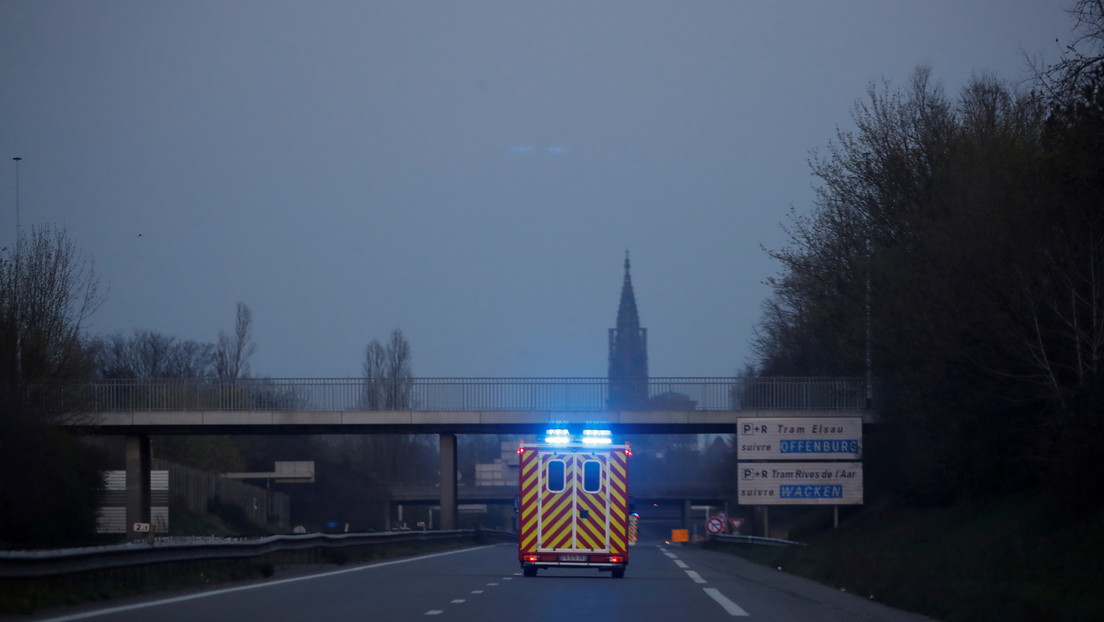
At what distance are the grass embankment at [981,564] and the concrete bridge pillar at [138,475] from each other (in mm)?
27169

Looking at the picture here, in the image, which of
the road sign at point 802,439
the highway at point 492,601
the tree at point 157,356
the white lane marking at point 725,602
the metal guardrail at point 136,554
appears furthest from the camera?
the tree at point 157,356

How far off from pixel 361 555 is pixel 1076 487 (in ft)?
61.7

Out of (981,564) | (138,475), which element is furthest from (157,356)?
(981,564)

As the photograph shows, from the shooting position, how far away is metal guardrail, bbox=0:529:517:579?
45.7ft

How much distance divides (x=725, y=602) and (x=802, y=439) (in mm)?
20587

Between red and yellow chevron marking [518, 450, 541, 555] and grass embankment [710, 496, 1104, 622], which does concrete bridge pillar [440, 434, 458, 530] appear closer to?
grass embankment [710, 496, 1104, 622]

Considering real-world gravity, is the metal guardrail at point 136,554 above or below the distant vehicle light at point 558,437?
below

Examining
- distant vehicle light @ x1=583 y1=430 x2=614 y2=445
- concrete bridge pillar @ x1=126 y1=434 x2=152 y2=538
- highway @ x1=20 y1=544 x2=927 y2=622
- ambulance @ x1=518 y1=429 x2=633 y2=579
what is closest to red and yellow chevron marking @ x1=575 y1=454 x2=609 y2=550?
ambulance @ x1=518 y1=429 x2=633 y2=579

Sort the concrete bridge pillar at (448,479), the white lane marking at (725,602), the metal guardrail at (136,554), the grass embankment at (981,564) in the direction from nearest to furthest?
1. the metal guardrail at (136,554)
2. the grass embankment at (981,564)
3. the white lane marking at (725,602)
4. the concrete bridge pillar at (448,479)

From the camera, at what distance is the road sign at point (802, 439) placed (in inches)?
1469

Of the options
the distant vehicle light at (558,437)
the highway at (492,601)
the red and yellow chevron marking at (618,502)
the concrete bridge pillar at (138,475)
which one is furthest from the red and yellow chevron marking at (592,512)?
the concrete bridge pillar at (138,475)

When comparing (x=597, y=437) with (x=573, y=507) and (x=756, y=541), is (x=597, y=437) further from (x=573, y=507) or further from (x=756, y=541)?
(x=756, y=541)

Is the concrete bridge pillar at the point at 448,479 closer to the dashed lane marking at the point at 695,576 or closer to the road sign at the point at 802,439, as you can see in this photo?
the road sign at the point at 802,439

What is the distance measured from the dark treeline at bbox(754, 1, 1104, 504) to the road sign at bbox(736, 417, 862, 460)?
1573 millimetres
